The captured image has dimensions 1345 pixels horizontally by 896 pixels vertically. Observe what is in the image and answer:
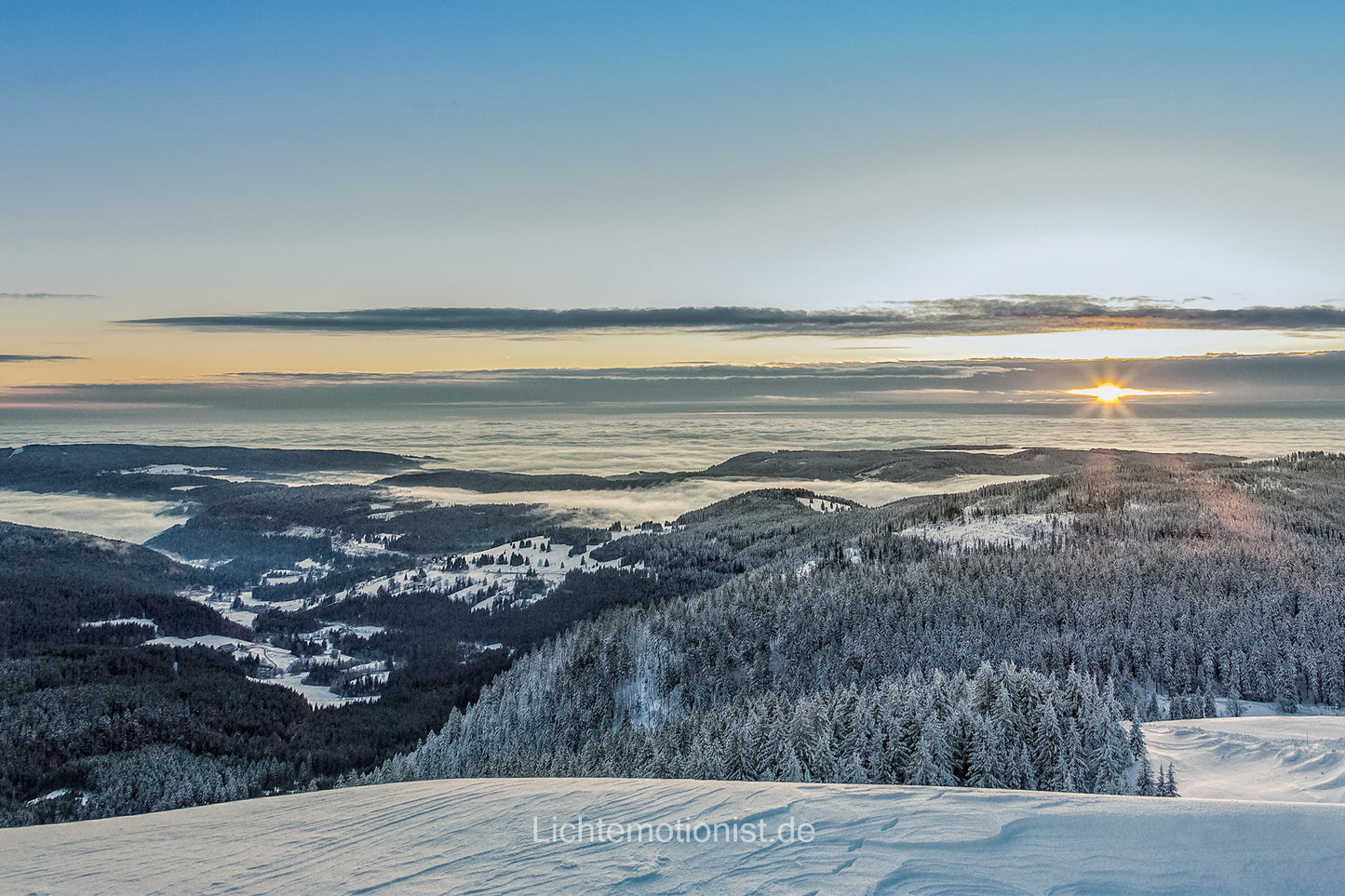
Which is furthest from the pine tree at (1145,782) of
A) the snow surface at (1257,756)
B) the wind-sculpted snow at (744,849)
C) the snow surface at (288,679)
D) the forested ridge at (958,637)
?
the snow surface at (288,679)

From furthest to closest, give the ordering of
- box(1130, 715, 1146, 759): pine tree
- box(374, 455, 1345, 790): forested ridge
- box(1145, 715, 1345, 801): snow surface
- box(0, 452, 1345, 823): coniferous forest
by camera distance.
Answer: box(374, 455, 1345, 790): forested ridge → box(0, 452, 1345, 823): coniferous forest → box(1130, 715, 1146, 759): pine tree → box(1145, 715, 1345, 801): snow surface

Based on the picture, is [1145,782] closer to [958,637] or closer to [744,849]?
[744,849]

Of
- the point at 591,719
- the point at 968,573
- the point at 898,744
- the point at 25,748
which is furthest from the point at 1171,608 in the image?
the point at 25,748

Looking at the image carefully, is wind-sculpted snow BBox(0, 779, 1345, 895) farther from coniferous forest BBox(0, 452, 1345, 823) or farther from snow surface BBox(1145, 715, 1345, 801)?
coniferous forest BBox(0, 452, 1345, 823)

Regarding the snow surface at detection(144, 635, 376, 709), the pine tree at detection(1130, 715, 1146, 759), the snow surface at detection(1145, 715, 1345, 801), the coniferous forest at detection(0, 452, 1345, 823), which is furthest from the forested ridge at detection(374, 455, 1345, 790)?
the snow surface at detection(144, 635, 376, 709)

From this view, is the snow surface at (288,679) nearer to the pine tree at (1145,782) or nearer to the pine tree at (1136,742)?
the pine tree at (1136,742)

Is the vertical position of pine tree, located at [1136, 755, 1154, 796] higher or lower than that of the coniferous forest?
higher
